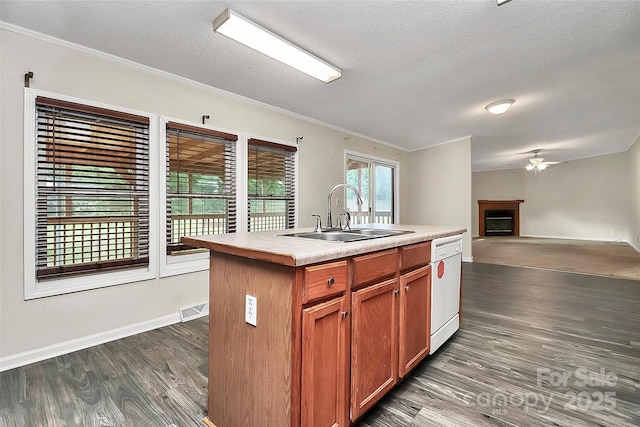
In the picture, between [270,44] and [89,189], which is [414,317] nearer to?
[270,44]

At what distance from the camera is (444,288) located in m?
2.25

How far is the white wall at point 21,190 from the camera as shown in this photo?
2104 mm

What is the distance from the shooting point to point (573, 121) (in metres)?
4.94

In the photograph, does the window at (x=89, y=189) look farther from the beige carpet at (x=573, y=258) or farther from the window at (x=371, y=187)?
A: the beige carpet at (x=573, y=258)

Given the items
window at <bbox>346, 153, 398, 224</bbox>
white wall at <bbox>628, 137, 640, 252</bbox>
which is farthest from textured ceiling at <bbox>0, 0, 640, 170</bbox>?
white wall at <bbox>628, 137, 640, 252</bbox>

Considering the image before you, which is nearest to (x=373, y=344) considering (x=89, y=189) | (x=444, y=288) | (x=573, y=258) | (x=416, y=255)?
(x=416, y=255)

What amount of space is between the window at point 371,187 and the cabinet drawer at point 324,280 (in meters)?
3.86

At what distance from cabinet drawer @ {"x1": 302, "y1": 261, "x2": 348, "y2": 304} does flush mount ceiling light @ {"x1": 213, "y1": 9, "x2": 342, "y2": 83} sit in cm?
180

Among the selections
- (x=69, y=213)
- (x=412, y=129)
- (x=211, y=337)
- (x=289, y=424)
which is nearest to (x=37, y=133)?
(x=69, y=213)

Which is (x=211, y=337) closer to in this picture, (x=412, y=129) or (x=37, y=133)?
(x=37, y=133)

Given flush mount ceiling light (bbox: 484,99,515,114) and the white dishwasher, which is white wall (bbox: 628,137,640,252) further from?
the white dishwasher

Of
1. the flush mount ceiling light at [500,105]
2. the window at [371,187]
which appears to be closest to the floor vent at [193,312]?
the window at [371,187]

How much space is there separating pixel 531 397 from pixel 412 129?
13.7 feet

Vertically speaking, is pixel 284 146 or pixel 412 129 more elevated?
pixel 412 129
